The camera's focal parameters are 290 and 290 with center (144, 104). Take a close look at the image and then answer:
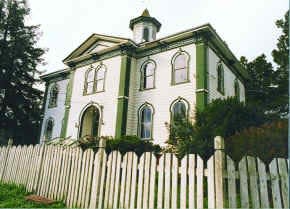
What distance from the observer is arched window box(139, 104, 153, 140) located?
1770cm

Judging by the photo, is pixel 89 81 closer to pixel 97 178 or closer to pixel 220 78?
pixel 220 78

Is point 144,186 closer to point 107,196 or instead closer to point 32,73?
point 107,196

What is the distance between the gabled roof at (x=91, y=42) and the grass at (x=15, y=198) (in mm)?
12473

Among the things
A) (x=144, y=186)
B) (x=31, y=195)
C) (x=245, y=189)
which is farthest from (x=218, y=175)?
(x=31, y=195)

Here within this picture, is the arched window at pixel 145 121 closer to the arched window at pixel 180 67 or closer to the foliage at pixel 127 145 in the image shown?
the arched window at pixel 180 67

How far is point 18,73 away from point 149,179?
23.6 metres

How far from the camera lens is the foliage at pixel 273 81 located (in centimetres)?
2512

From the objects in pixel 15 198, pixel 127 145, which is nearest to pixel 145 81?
pixel 127 145

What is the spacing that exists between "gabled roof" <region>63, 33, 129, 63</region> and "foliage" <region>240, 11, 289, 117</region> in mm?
12357

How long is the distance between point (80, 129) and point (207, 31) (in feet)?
35.2

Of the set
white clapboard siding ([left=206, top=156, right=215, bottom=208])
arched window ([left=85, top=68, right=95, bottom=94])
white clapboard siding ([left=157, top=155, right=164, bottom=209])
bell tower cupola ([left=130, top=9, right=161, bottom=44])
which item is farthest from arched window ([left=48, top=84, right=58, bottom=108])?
white clapboard siding ([left=206, top=156, right=215, bottom=208])

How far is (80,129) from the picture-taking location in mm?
20359

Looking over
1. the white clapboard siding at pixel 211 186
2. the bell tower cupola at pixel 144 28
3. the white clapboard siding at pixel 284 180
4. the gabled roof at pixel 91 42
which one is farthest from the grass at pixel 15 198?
the bell tower cupola at pixel 144 28

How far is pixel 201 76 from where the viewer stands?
16.2 metres
